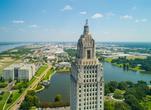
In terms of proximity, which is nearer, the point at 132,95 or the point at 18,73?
the point at 132,95

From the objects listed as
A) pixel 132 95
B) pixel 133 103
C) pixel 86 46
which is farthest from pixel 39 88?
pixel 86 46

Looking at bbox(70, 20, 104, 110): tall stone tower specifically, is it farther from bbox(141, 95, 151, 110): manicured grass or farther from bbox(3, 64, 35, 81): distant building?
bbox(3, 64, 35, 81): distant building

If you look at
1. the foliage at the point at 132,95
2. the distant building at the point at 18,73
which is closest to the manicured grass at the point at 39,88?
the distant building at the point at 18,73

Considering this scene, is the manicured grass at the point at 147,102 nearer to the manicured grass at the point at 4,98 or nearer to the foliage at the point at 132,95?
the foliage at the point at 132,95

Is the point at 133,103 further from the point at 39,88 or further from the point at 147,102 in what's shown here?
the point at 39,88

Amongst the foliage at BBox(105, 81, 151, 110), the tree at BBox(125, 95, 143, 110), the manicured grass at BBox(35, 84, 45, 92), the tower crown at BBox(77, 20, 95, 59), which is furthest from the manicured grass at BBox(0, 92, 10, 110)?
the tower crown at BBox(77, 20, 95, 59)

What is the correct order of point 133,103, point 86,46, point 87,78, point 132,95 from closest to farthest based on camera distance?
point 87,78 < point 86,46 < point 133,103 < point 132,95

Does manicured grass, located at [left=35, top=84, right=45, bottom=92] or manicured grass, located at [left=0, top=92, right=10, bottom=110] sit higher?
manicured grass, located at [left=35, top=84, right=45, bottom=92]

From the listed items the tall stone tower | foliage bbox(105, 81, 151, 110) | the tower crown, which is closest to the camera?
the tall stone tower
